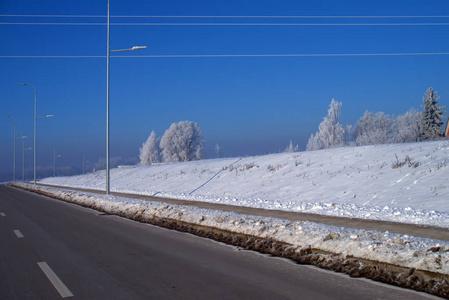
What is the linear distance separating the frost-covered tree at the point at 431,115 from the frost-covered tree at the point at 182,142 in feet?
155

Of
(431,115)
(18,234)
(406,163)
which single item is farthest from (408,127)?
(18,234)

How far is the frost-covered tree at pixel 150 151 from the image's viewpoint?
112688 mm

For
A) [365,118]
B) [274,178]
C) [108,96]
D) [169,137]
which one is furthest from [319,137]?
[108,96]

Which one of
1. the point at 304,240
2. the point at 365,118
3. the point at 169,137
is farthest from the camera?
the point at 169,137

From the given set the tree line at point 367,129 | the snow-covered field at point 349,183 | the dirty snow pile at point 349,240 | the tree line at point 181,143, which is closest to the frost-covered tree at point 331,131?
the tree line at point 367,129

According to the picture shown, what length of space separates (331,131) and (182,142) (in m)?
31.4

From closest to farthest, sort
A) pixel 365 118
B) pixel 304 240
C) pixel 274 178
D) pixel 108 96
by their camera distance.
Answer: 1. pixel 304 240
2. pixel 108 96
3. pixel 274 178
4. pixel 365 118

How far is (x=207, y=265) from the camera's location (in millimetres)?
10148

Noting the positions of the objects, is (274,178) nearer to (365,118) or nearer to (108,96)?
(108,96)

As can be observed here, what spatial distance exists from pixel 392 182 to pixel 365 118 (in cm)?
6575

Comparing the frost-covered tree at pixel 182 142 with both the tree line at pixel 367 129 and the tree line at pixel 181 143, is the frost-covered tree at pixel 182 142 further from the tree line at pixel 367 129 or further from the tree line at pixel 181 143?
the tree line at pixel 367 129

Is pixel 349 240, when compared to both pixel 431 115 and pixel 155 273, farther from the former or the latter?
pixel 431 115

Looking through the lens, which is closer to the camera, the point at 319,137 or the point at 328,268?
the point at 328,268

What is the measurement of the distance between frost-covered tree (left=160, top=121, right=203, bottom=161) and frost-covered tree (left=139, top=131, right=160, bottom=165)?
8.23m
